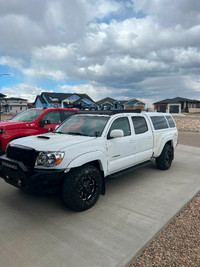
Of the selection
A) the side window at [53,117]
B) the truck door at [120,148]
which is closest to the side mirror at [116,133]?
the truck door at [120,148]

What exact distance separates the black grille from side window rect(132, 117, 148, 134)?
8.62ft

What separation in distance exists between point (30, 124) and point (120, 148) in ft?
11.4

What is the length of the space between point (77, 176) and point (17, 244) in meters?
1.27

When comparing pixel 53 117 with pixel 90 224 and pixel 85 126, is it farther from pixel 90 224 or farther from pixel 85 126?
pixel 90 224

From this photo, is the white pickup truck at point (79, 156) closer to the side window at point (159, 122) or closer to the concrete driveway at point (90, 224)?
the concrete driveway at point (90, 224)

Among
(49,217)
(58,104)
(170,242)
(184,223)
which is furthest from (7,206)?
(58,104)

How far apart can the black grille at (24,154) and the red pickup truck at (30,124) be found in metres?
2.10

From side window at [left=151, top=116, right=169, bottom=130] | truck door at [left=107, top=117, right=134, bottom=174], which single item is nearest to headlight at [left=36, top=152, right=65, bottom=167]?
truck door at [left=107, top=117, right=134, bottom=174]

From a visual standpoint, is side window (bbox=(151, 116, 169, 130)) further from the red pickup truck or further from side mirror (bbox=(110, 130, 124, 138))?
the red pickup truck

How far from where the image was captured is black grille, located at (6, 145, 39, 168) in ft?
10.9

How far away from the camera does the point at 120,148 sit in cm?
429

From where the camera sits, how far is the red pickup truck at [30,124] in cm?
576

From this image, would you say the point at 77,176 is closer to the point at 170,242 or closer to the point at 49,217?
the point at 49,217

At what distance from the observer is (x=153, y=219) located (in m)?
3.29
